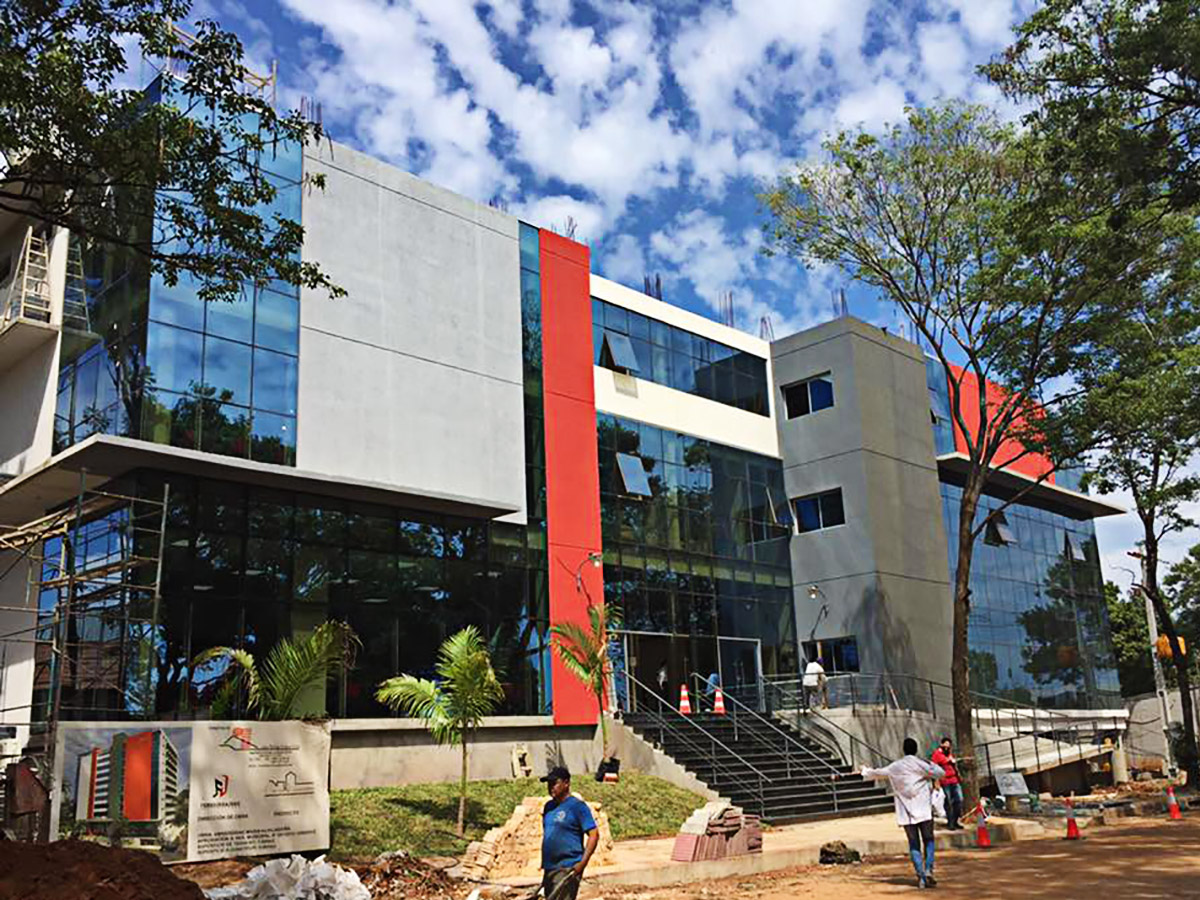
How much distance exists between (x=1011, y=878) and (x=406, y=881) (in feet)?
25.2

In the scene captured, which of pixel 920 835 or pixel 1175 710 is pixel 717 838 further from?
pixel 1175 710

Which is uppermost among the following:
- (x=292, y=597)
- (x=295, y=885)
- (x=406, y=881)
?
(x=292, y=597)

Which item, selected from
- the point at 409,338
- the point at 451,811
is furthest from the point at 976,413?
the point at 451,811

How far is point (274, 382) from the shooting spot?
20.5 meters

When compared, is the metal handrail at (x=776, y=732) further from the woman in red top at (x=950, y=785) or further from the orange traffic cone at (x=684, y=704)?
the woman in red top at (x=950, y=785)

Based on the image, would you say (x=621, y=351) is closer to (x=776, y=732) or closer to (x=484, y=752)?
(x=776, y=732)

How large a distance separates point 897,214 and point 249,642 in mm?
16095

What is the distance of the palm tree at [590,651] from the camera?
23234mm

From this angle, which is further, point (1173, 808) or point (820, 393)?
point (820, 393)

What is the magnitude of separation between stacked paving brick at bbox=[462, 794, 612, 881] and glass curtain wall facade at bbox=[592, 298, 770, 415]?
582 inches

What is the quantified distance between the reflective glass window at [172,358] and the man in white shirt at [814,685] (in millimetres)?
16515

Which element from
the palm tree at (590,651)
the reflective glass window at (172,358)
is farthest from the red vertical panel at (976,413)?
the reflective glass window at (172,358)

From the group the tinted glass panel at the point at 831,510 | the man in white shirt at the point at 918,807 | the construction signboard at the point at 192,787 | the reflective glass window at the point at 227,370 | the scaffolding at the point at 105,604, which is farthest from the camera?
the tinted glass panel at the point at 831,510

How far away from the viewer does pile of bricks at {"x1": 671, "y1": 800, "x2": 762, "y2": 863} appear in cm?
1562
